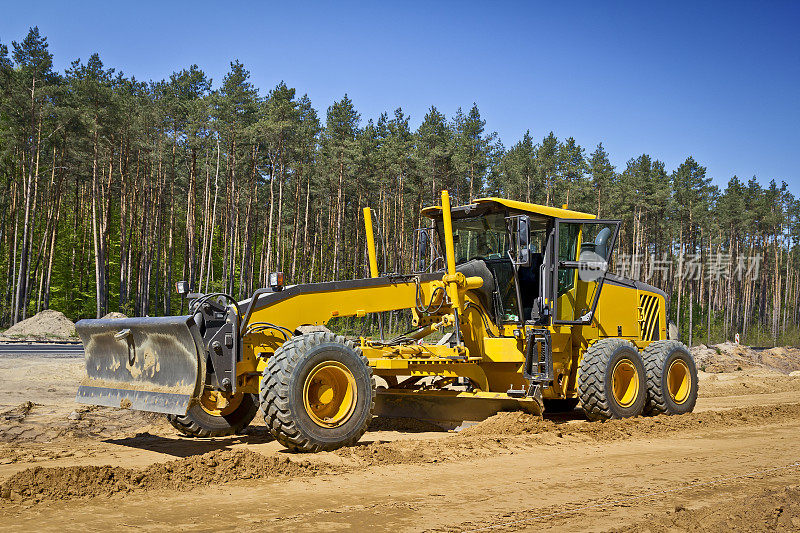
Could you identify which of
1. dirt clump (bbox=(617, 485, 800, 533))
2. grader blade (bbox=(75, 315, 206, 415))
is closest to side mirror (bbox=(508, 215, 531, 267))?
grader blade (bbox=(75, 315, 206, 415))

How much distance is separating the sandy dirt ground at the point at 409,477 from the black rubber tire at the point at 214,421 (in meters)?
0.18

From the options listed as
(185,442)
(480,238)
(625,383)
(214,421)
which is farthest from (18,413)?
(625,383)

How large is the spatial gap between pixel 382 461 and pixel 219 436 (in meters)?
2.76

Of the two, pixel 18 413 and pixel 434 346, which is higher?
pixel 434 346

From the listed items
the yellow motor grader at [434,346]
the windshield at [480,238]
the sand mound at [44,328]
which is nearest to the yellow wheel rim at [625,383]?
the yellow motor grader at [434,346]

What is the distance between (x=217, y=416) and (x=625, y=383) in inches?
257

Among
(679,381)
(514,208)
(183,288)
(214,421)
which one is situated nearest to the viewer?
(183,288)

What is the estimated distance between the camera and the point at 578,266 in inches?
460

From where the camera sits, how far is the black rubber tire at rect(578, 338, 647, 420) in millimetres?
10836

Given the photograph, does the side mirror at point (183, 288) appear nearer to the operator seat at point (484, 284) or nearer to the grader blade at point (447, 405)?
the grader blade at point (447, 405)

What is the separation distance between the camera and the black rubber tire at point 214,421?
9.02m

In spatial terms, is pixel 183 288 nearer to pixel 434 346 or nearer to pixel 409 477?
pixel 434 346

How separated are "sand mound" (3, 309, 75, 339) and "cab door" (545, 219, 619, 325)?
26237 mm

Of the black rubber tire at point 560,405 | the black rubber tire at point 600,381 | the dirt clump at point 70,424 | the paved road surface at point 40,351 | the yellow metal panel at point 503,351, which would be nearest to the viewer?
the dirt clump at point 70,424
